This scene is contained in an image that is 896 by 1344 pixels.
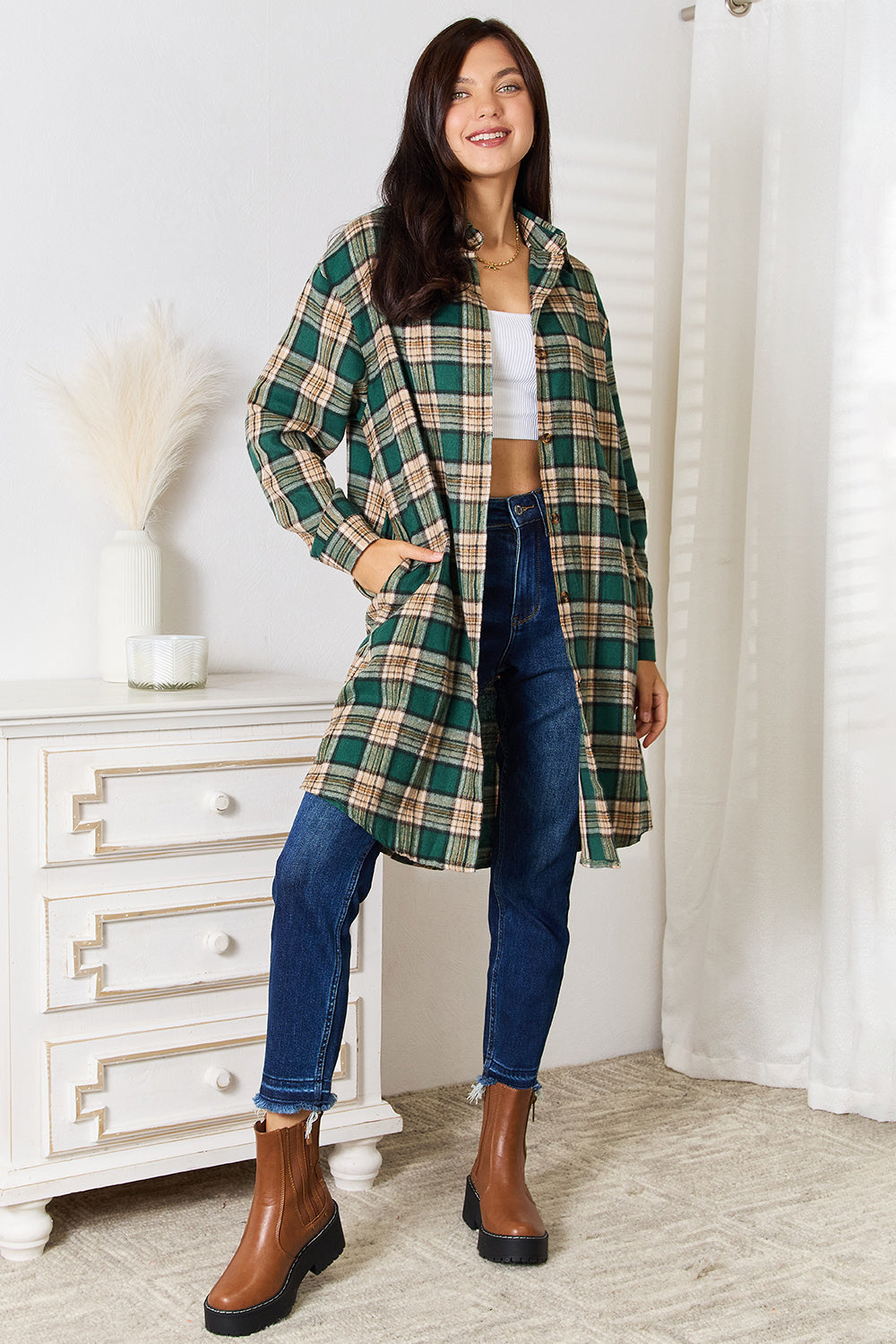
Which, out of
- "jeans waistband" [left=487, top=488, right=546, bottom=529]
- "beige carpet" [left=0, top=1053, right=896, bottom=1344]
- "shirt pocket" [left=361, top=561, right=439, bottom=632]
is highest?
"jeans waistband" [left=487, top=488, right=546, bottom=529]

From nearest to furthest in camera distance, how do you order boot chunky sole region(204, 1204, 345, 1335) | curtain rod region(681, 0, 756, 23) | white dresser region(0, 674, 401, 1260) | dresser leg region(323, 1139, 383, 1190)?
boot chunky sole region(204, 1204, 345, 1335), white dresser region(0, 674, 401, 1260), dresser leg region(323, 1139, 383, 1190), curtain rod region(681, 0, 756, 23)

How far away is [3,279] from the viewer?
1.96m

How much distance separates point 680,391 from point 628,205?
1.15 ft

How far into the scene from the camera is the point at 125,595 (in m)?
1.99

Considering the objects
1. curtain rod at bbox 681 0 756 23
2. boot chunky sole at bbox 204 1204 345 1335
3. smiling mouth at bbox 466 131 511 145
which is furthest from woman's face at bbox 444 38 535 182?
boot chunky sole at bbox 204 1204 345 1335

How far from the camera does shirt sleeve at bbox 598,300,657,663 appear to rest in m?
1.84

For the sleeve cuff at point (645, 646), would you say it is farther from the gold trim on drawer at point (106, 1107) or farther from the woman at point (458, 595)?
the gold trim on drawer at point (106, 1107)

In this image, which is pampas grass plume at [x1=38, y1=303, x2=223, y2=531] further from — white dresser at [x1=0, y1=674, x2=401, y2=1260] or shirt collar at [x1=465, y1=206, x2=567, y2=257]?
shirt collar at [x1=465, y1=206, x2=567, y2=257]

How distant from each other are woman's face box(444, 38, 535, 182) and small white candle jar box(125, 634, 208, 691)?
2.39 feet

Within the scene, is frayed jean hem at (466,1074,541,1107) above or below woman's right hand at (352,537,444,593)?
below

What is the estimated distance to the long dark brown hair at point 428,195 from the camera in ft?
5.27

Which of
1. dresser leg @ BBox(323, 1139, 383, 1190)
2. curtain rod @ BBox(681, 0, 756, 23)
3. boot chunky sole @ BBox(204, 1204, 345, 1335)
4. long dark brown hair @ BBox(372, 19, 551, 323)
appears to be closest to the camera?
boot chunky sole @ BBox(204, 1204, 345, 1335)

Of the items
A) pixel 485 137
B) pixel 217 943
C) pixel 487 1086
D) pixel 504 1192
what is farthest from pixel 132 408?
pixel 504 1192

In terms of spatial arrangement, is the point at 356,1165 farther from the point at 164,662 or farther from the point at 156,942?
the point at 164,662
